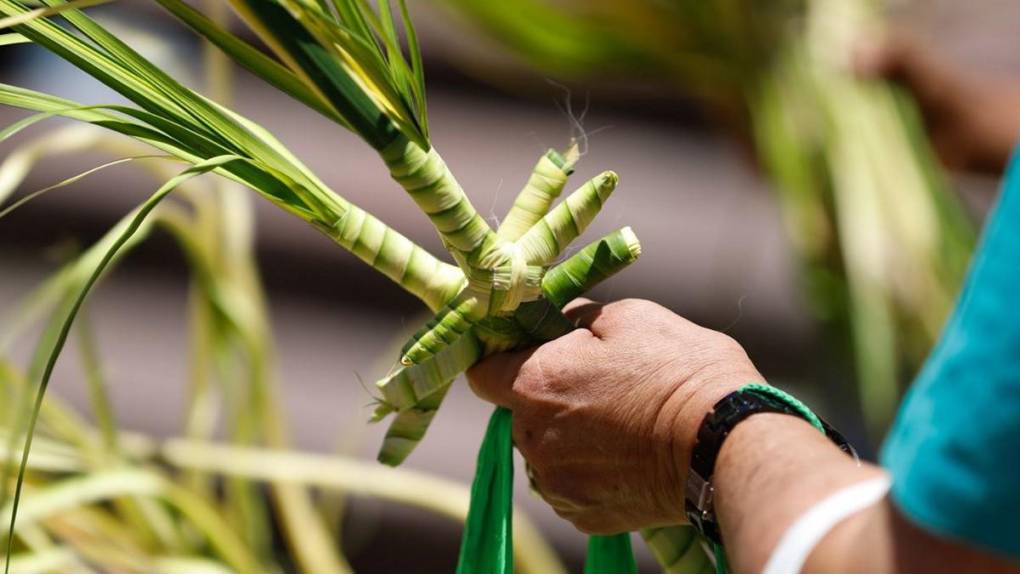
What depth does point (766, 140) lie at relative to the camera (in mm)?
1402

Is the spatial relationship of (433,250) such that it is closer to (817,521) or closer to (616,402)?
(616,402)

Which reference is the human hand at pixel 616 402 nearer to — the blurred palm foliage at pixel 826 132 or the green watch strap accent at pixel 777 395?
the green watch strap accent at pixel 777 395

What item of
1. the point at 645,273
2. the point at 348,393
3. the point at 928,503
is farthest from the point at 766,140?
the point at 928,503

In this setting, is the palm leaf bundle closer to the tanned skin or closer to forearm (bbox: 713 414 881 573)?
the tanned skin

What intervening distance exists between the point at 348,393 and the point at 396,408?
2.73ft

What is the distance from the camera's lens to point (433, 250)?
4.70 ft

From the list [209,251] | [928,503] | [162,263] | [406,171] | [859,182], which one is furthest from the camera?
[162,263]

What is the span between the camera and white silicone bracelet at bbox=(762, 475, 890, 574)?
420 mm

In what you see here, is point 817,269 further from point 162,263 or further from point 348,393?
point 162,263

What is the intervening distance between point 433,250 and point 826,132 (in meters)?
0.52

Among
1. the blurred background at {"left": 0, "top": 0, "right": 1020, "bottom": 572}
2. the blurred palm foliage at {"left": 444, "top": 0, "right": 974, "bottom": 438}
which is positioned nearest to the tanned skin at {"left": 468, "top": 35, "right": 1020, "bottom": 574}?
the blurred background at {"left": 0, "top": 0, "right": 1020, "bottom": 572}

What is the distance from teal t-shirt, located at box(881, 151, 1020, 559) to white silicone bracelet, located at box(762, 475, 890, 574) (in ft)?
0.19

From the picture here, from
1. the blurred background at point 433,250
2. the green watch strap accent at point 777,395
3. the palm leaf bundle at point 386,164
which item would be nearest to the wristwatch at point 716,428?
the green watch strap accent at point 777,395

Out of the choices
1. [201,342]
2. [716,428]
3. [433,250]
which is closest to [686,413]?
[716,428]
